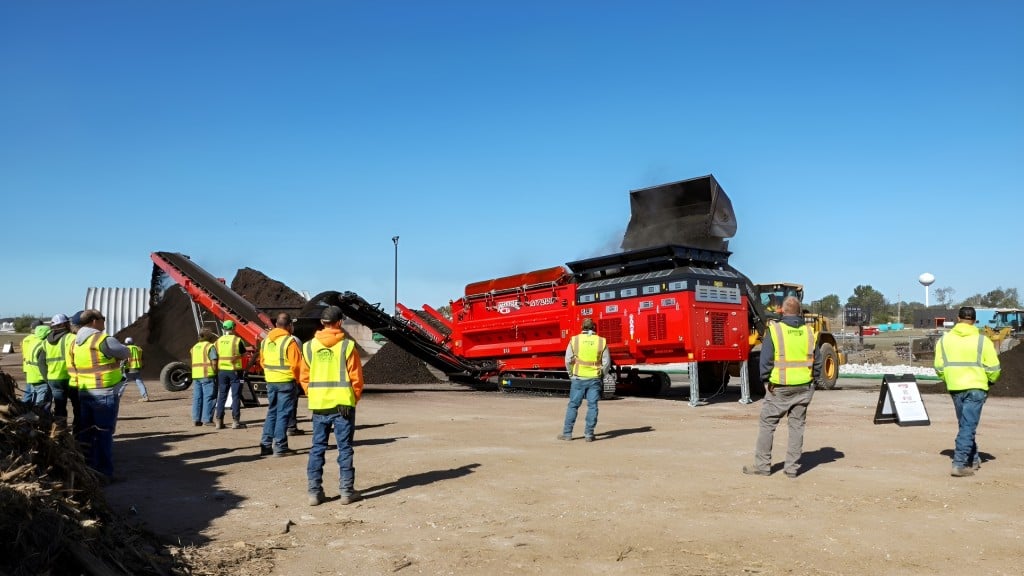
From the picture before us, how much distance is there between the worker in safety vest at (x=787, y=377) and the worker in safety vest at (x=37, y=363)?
8.25 m

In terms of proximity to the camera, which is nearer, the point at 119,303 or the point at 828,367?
the point at 828,367

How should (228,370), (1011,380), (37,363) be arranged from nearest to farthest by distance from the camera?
(37,363)
(228,370)
(1011,380)

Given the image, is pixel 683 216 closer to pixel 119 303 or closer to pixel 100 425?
pixel 100 425

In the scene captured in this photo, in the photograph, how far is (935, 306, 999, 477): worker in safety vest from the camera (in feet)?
27.2

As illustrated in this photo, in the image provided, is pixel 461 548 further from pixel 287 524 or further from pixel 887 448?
pixel 887 448

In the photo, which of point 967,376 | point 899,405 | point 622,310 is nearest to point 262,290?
point 622,310

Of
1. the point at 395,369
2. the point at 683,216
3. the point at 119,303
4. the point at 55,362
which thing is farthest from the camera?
the point at 119,303

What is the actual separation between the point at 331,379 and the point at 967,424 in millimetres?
6384

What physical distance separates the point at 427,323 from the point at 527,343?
455 centimetres

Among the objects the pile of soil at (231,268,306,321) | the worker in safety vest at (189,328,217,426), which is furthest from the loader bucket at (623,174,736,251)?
the pile of soil at (231,268,306,321)

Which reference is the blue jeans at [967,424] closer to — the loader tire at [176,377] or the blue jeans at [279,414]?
the blue jeans at [279,414]

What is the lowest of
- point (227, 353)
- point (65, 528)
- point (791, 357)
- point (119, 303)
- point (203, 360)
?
point (65, 528)

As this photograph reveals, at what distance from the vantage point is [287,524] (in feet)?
21.0

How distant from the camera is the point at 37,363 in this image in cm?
991
